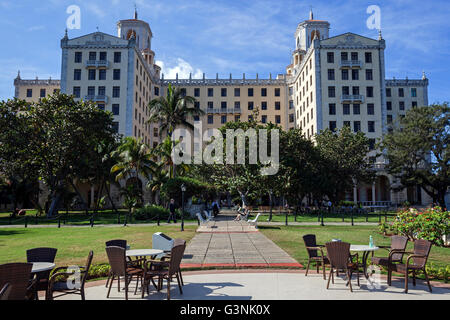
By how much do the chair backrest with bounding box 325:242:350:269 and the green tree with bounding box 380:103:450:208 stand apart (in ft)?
124

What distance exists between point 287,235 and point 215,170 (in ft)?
64.7

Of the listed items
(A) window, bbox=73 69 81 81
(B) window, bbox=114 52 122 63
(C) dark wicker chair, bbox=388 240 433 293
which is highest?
(B) window, bbox=114 52 122 63

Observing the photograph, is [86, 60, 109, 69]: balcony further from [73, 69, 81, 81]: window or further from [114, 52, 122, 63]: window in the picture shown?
[73, 69, 81, 81]: window

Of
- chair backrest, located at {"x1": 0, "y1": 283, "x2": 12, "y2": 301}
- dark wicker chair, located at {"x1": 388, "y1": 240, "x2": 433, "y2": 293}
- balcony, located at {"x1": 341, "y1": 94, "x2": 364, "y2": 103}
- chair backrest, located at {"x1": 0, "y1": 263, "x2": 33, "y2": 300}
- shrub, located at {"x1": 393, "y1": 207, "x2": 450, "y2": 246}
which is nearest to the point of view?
chair backrest, located at {"x1": 0, "y1": 283, "x2": 12, "y2": 301}

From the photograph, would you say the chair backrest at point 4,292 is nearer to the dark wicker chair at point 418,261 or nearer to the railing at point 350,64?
the dark wicker chair at point 418,261

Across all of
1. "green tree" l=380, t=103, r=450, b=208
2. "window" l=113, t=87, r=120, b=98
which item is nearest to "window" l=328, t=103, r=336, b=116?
"green tree" l=380, t=103, r=450, b=208

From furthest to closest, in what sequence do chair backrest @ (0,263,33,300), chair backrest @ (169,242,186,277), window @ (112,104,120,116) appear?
window @ (112,104,120,116) < chair backrest @ (169,242,186,277) < chair backrest @ (0,263,33,300)

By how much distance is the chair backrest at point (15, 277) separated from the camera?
5043 millimetres

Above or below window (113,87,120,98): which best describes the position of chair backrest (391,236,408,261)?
below

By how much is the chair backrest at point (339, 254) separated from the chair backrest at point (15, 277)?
5795 millimetres

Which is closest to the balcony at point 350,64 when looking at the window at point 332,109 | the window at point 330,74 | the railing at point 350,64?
the railing at point 350,64

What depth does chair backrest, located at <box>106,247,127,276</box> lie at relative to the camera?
680 centimetres
